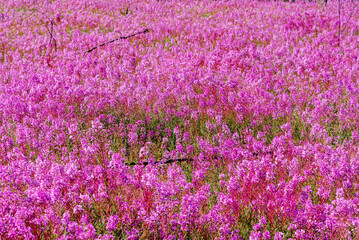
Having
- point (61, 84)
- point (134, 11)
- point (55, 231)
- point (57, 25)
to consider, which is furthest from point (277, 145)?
point (134, 11)

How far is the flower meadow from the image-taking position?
3389 mm

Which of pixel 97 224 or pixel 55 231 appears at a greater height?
pixel 55 231

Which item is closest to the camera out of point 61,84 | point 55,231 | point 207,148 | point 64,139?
point 55,231

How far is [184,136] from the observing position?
17.1 ft

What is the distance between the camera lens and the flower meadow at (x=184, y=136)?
339 centimetres

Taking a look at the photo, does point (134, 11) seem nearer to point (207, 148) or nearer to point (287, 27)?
point (287, 27)

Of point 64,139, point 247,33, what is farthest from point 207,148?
point 247,33

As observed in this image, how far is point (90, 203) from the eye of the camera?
11.7ft

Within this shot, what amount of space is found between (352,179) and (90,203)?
115 inches

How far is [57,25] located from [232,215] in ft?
44.6

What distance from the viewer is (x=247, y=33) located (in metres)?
12.2

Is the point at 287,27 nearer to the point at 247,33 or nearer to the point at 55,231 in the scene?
the point at 247,33

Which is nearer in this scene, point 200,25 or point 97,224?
point 97,224

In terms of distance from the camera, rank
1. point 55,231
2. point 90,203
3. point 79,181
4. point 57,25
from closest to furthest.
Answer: point 55,231 < point 90,203 < point 79,181 < point 57,25
